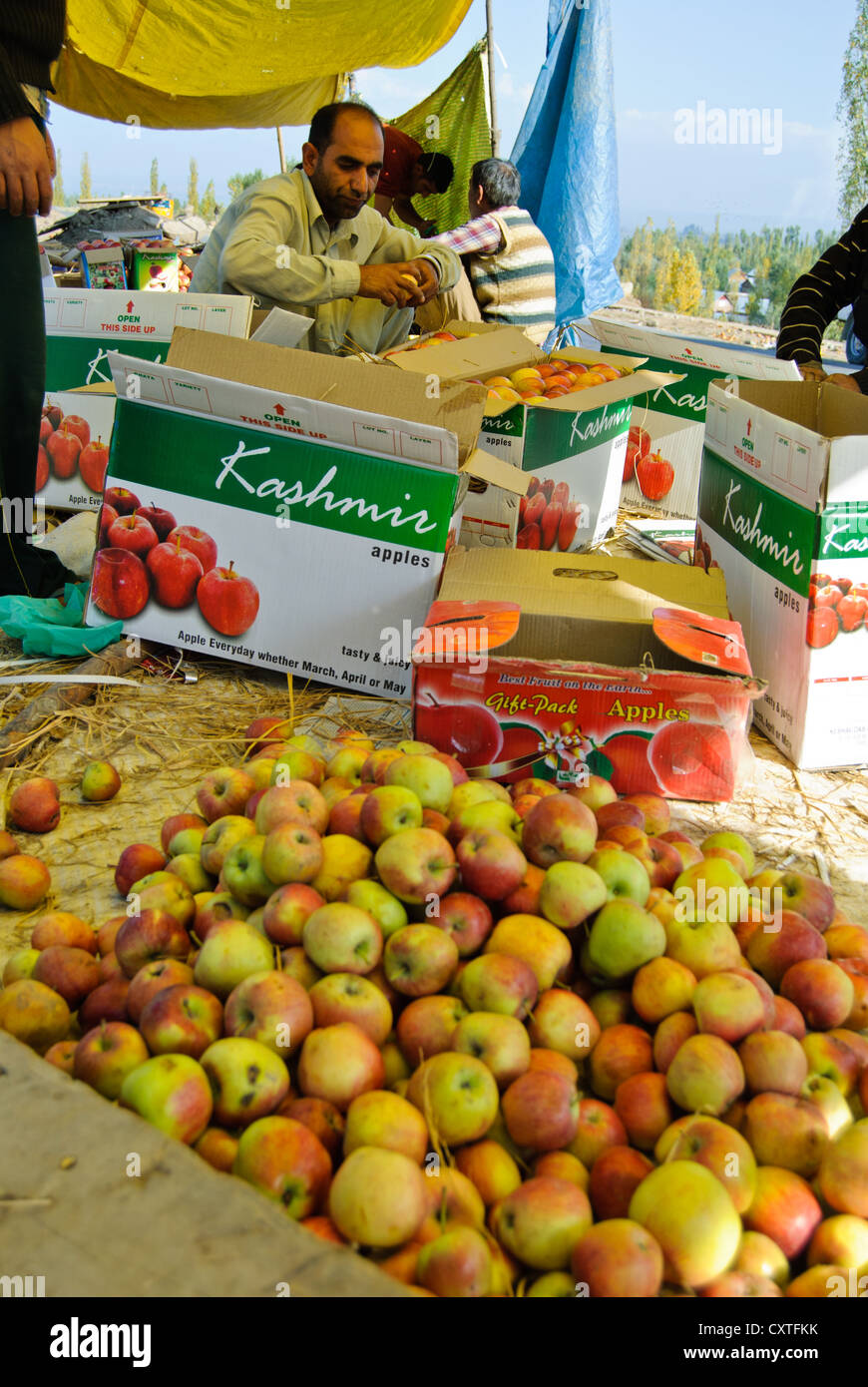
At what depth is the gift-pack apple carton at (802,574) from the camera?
2473 mm

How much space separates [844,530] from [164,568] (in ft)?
6.24

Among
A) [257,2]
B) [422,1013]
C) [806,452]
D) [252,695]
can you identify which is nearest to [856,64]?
[257,2]

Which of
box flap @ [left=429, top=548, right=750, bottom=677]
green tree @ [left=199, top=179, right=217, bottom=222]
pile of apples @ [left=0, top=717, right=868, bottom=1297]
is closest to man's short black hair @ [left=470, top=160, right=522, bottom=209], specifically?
box flap @ [left=429, top=548, right=750, bottom=677]

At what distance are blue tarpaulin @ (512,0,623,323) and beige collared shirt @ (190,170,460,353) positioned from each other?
3328 mm

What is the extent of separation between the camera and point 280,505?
2793 mm

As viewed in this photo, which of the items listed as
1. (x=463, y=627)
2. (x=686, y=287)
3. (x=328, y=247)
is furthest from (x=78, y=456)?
(x=686, y=287)

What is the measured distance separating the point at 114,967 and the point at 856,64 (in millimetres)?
12521

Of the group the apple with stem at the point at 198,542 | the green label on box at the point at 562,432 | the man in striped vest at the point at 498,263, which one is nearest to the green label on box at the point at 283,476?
the apple with stem at the point at 198,542

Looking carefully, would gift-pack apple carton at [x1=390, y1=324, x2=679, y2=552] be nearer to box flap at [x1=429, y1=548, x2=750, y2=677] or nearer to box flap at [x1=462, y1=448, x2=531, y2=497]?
box flap at [x1=462, y1=448, x2=531, y2=497]

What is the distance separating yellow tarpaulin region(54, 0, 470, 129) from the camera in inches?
291

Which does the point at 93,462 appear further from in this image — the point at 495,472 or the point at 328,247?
the point at 495,472

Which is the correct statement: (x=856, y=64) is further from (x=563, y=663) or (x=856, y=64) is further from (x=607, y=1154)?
(x=607, y=1154)

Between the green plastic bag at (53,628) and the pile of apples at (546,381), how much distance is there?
63.3 inches

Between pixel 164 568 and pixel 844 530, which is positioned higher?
pixel 844 530
